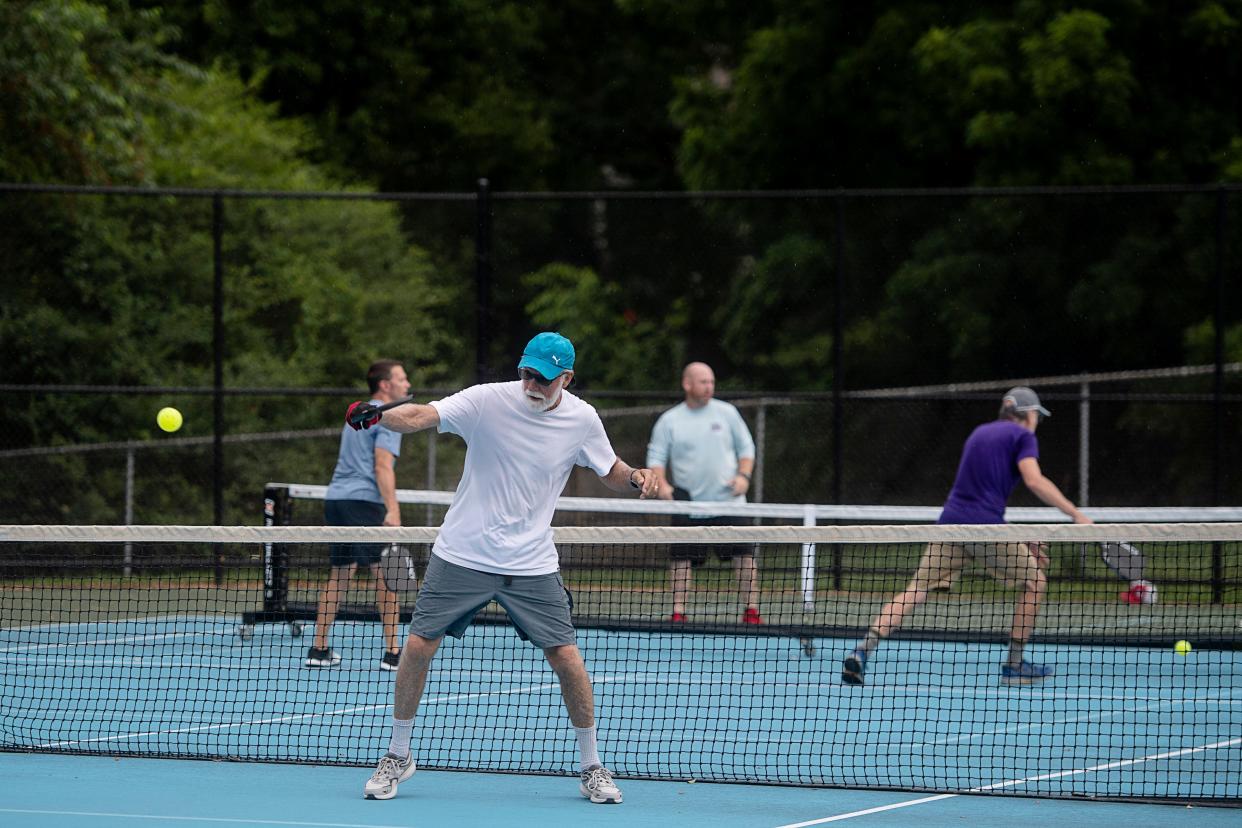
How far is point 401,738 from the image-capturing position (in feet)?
19.5

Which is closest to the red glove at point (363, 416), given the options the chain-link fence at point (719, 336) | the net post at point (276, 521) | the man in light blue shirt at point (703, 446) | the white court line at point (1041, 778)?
the white court line at point (1041, 778)

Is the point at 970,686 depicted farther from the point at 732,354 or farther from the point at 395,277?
the point at 395,277

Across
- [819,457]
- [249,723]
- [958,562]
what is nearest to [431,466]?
[819,457]

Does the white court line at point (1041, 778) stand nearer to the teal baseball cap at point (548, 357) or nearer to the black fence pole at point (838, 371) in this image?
the teal baseball cap at point (548, 357)

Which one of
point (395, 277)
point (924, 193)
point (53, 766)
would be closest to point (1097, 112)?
point (924, 193)

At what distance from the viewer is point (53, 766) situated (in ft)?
21.1

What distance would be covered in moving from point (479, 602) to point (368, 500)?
3261mm

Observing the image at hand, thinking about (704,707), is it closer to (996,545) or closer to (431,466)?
(996,545)

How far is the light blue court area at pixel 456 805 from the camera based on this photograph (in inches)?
220

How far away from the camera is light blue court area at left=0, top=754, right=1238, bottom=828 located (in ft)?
18.3

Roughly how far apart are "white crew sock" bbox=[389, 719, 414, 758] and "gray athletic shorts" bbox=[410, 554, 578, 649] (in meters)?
0.34

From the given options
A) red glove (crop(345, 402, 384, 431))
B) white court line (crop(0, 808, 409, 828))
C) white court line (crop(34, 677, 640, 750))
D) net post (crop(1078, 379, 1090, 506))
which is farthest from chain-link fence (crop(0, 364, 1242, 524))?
white court line (crop(0, 808, 409, 828))

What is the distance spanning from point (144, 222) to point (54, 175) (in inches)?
37.6

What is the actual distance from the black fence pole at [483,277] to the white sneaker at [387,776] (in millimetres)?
5982
